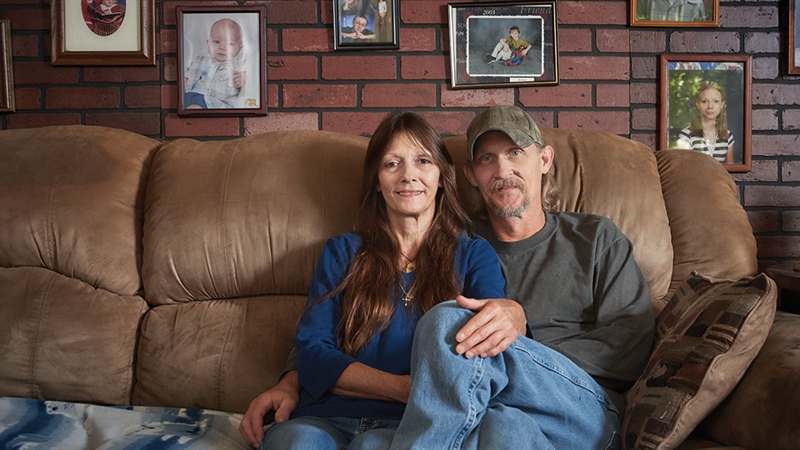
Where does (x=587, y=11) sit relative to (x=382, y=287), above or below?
above

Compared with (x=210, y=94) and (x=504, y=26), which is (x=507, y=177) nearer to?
(x=504, y=26)

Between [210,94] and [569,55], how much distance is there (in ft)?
4.02

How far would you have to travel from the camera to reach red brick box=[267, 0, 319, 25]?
6.95ft

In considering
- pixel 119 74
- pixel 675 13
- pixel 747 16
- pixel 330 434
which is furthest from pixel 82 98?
pixel 747 16

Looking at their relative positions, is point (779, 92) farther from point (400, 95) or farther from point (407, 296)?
point (407, 296)

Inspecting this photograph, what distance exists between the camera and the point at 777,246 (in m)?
2.15

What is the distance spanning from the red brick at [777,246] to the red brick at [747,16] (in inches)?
28.6

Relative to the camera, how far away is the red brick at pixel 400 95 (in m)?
2.13

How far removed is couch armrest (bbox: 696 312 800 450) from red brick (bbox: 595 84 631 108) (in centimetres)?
107

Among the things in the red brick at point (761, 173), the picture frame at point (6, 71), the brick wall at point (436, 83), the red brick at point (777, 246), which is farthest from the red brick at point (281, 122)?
the red brick at point (777, 246)

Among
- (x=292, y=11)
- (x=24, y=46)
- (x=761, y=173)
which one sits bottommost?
(x=761, y=173)

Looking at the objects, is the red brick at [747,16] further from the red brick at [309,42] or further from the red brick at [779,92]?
the red brick at [309,42]

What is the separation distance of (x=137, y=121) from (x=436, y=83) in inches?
40.8

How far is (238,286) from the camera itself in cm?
166
